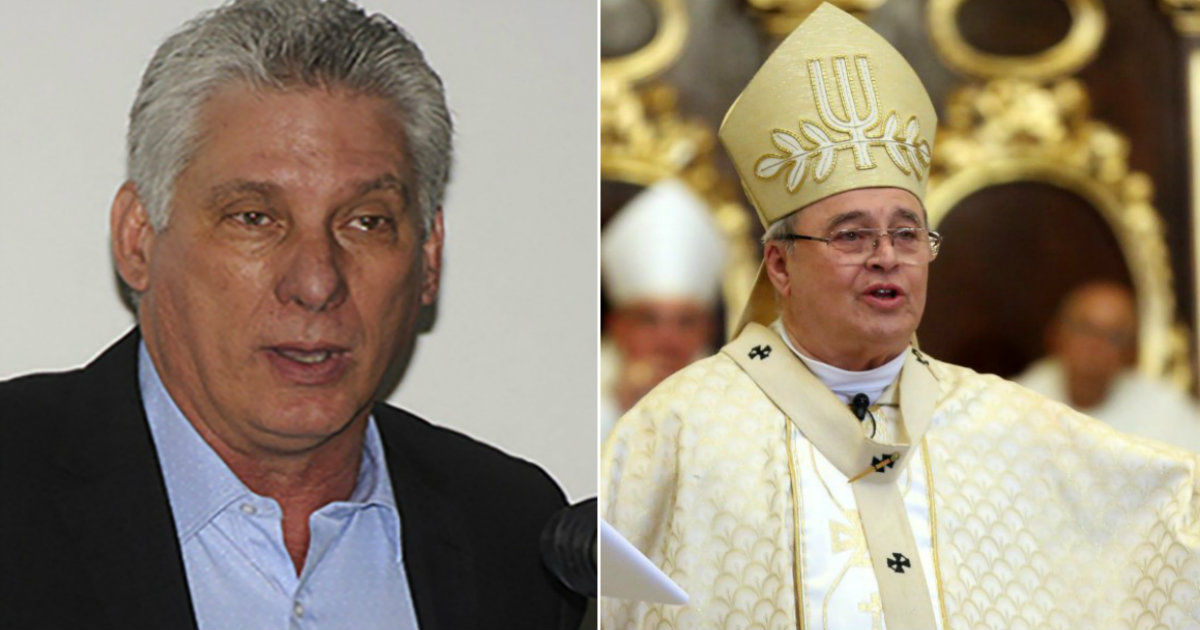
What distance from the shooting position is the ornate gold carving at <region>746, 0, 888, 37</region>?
332 inches

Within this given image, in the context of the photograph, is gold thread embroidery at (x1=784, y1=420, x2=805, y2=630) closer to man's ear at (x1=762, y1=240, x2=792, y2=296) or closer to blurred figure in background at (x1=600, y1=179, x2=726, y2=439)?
man's ear at (x1=762, y1=240, x2=792, y2=296)

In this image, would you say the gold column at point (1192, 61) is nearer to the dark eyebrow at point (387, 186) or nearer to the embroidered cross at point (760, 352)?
the embroidered cross at point (760, 352)

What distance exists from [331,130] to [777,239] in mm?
1611

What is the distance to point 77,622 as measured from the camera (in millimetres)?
4105

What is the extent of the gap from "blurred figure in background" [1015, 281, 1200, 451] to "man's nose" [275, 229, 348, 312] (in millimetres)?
4632

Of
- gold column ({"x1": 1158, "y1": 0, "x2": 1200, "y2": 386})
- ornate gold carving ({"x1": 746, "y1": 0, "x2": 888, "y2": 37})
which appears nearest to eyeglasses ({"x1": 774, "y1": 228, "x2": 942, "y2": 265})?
ornate gold carving ({"x1": 746, "y1": 0, "x2": 888, "y2": 37})

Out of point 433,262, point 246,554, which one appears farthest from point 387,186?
point 246,554

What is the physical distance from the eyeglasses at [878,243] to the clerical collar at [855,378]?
0.28 metres

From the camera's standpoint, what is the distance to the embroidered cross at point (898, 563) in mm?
5223

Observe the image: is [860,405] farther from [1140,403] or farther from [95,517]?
[1140,403]

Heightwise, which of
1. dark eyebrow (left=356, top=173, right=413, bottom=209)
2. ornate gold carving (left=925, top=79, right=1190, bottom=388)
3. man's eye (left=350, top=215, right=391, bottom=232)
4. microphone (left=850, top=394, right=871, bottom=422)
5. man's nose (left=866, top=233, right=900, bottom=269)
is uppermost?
→ ornate gold carving (left=925, top=79, right=1190, bottom=388)

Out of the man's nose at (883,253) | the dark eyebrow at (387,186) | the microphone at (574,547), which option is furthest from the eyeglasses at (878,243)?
the dark eyebrow at (387,186)

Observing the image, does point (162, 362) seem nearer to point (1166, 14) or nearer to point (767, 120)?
point (767, 120)

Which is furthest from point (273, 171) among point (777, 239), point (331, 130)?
point (777, 239)
